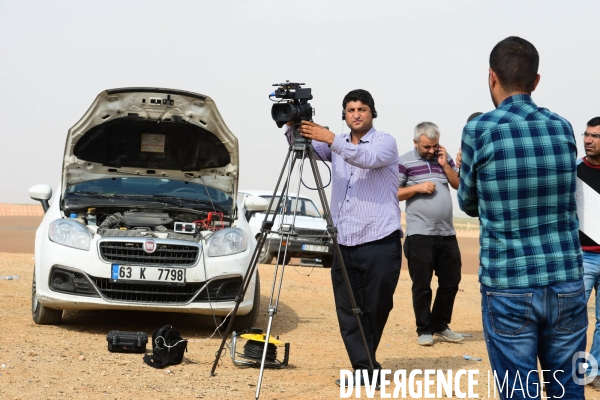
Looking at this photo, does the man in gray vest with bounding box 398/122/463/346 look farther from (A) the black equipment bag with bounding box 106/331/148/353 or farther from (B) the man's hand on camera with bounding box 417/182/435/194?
(A) the black equipment bag with bounding box 106/331/148/353

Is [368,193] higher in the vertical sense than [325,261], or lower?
higher

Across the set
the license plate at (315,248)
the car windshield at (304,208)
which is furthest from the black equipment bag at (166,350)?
the car windshield at (304,208)

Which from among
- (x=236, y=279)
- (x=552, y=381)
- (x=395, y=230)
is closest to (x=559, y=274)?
(x=552, y=381)

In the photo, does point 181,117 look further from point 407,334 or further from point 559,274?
point 559,274

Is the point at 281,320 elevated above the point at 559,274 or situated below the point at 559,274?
below

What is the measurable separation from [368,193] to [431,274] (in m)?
2.69

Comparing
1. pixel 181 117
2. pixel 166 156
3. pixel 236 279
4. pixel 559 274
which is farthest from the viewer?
pixel 166 156

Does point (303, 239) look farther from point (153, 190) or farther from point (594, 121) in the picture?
point (594, 121)

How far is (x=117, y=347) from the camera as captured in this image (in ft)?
24.1

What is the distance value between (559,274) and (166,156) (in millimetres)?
6708

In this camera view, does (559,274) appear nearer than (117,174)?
Yes

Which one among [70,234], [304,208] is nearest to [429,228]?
[70,234]

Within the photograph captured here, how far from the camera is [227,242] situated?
8.51 metres

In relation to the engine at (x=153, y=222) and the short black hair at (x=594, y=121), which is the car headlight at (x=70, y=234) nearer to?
the engine at (x=153, y=222)
